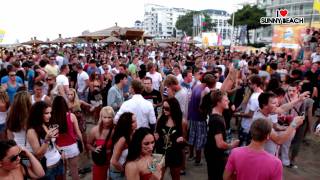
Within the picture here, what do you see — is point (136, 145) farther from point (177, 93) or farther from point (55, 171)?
point (177, 93)

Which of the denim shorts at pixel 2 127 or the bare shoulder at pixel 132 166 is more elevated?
the bare shoulder at pixel 132 166

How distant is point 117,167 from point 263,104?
2120 mm

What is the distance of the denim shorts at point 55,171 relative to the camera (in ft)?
12.6

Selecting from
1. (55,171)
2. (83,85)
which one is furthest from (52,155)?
(83,85)

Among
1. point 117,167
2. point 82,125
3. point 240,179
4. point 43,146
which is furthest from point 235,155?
point 82,125

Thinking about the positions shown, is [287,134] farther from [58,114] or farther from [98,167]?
[58,114]

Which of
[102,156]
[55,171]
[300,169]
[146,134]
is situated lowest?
[300,169]

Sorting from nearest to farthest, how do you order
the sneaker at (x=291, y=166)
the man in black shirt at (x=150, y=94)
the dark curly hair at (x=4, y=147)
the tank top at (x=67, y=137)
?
the dark curly hair at (x=4, y=147), the tank top at (x=67, y=137), the sneaker at (x=291, y=166), the man in black shirt at (x=150, y=94)

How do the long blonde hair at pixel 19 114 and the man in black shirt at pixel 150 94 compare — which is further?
the man in black shirt at pixel 150 94

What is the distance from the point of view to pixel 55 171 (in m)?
3.91

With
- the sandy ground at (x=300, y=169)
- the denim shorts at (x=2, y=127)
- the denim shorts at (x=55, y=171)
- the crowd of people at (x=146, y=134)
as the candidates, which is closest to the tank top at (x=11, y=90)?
the crowd of people at (x=146, y=134)

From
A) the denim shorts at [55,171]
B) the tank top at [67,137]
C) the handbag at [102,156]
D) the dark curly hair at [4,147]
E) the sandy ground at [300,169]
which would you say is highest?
the dark curly hair at [4,147]

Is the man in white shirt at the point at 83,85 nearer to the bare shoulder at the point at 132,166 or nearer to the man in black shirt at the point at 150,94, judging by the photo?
the man in black shirt at the point at 150,94

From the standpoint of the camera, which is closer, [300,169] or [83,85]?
[300,169]
